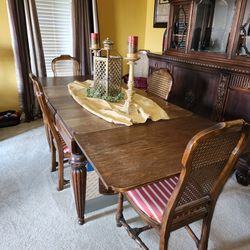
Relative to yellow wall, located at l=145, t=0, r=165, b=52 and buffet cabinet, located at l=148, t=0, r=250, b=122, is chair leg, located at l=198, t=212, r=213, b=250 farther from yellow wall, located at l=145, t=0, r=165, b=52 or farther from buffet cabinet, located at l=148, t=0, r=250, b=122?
yellow wall, located at l=145, t=0, r=165, b=52

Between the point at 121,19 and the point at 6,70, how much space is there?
1945mm

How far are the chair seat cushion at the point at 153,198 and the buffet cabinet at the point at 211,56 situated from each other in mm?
1131

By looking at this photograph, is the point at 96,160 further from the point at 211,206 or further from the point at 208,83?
the point at 208,83

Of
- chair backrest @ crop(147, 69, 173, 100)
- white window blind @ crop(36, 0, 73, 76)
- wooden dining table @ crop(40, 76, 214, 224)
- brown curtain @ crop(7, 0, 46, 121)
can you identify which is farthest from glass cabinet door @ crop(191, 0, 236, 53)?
brown curtain @ crop(7, 0, 46, 121)

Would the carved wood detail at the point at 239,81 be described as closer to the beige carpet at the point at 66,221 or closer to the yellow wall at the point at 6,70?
the beige carpet at the point at 66,221

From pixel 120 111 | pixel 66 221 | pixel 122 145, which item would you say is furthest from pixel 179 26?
pixel 66 221

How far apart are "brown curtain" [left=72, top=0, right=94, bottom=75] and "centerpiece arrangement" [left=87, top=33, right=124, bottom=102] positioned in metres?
1.58

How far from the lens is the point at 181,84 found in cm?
249

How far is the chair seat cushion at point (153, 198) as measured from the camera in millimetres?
1097

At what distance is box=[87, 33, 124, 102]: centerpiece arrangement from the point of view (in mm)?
1622

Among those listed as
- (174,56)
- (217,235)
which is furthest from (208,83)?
(217,235)

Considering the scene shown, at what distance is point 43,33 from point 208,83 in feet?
7.80

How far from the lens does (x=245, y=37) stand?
1896 millimetres

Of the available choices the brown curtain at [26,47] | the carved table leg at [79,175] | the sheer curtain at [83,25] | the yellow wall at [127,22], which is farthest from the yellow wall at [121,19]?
the carved table leg at [79,175]
